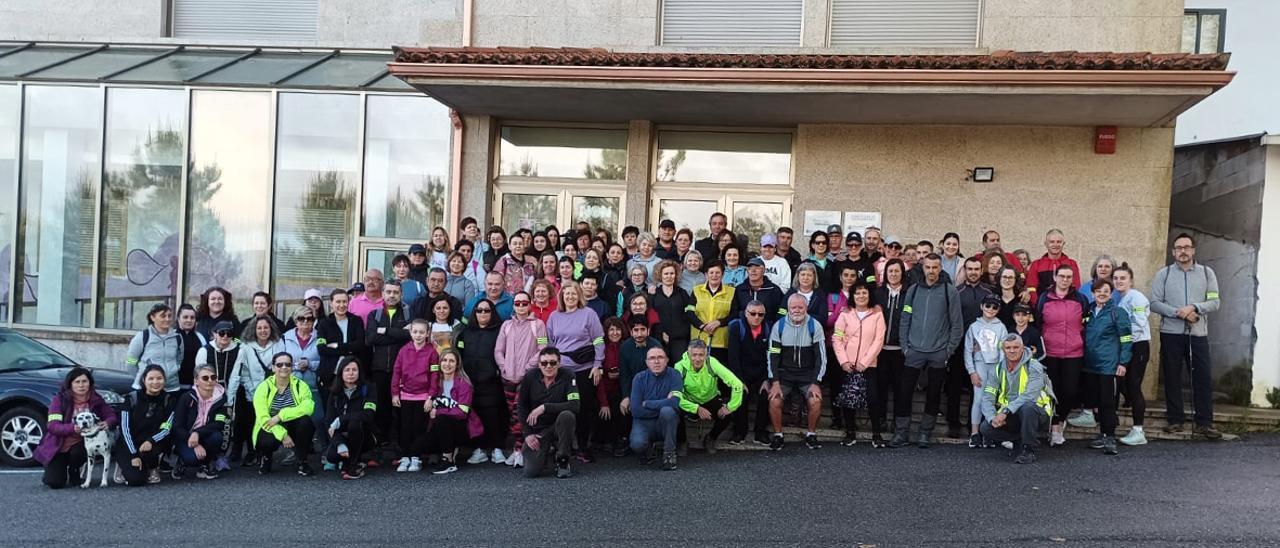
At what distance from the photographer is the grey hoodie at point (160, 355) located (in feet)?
26.9

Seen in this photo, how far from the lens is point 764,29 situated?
11.9m

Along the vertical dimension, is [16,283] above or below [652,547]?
above

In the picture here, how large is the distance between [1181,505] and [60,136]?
44.9 ft

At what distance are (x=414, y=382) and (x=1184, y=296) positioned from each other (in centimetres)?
729

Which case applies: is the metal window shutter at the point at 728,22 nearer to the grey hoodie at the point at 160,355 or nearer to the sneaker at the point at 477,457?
the sneaker at the point at 477,457

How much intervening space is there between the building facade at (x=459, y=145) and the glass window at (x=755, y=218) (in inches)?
1.1

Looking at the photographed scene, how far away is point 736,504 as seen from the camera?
21.6 feet

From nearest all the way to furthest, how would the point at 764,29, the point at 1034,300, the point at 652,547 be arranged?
the point at 652,547 → the point at 1034,300 → the point at 764,29

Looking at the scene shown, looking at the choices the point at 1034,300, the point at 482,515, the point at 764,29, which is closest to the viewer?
the point at 482,515

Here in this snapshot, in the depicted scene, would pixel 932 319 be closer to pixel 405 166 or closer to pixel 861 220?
pixel 861 220

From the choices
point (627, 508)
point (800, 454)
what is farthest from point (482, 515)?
point (800, 454)

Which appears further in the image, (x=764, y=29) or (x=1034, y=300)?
(x=764, y=29)

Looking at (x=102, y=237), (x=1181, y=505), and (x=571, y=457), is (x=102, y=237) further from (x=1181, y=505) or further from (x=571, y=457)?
(x=1181, y=505)

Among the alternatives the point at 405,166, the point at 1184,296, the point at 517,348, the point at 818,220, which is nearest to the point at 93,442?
the point at 517,348
